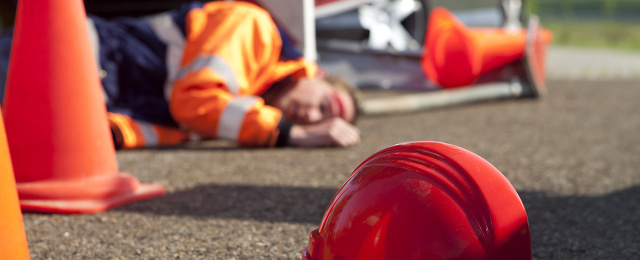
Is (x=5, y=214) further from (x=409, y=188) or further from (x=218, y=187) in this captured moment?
(x=218, y=187)

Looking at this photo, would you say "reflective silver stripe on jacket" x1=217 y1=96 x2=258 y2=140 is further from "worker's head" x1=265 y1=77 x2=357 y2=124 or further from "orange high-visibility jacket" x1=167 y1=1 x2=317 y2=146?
"worker's head" x1=265 y1=77 x2=357 y2=124

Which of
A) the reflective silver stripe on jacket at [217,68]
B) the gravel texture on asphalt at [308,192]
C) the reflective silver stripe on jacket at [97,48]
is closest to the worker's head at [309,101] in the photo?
the gravel texture on asphalt at [308,192]

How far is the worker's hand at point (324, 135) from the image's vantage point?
3.72 m

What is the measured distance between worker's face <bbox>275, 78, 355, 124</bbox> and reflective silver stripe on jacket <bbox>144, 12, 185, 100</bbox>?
62 centimetres

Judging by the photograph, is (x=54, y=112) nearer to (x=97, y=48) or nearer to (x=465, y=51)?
(x=97, y=48)

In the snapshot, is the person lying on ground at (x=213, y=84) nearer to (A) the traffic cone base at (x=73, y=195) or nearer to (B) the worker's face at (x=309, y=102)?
(B) the worker's face at (x=309, y=102)

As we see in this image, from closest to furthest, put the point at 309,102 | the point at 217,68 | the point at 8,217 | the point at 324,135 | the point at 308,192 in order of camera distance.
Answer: the point at 8,217, the point at 308,192, the point at 217,68, the point at 324,135, the point at 309,102

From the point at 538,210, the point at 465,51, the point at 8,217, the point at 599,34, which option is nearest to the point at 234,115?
the point at 538,210

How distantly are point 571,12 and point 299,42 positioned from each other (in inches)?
990

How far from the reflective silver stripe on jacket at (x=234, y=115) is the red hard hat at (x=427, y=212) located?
2.04 m

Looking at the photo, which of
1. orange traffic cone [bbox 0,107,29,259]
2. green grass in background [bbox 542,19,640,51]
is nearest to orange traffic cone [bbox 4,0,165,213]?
orange traffic cone [bbox 0,107,29,259]

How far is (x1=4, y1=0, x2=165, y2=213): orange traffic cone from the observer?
239 centimetres

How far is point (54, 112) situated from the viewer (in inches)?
95.2

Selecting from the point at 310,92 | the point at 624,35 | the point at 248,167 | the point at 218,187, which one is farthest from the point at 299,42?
the point at 624,35
